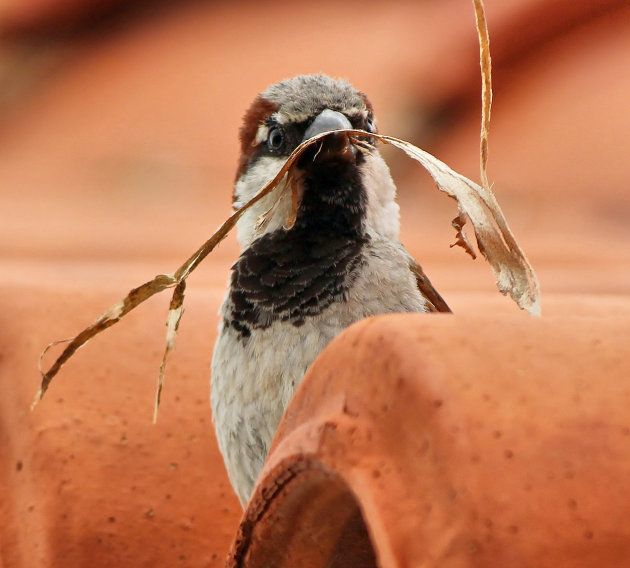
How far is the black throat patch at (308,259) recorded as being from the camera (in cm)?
124

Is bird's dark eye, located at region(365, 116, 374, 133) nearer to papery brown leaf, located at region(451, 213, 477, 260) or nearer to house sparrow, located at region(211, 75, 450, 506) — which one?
house sparrow, located at region(211, 75, 450, 506)

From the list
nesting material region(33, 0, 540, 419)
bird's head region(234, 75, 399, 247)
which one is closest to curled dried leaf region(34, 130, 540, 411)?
nesting material region(33, 0, 540, 419)

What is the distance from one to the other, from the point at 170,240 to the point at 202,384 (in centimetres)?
74

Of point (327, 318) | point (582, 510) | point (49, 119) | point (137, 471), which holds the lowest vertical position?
point (137, 471)

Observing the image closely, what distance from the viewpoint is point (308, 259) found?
1287mm

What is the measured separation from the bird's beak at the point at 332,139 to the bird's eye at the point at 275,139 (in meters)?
0.07

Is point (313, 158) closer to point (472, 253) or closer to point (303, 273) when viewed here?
point (303, 273)

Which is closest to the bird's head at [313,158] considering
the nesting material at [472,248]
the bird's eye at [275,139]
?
the bird's eye at [275,139]

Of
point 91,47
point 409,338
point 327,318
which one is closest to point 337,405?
point 409,338

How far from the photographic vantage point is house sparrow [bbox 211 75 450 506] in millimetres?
1220

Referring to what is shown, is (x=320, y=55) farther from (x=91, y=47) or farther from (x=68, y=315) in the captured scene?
(x=68, y=315)

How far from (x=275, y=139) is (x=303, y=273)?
A: 0.99ft

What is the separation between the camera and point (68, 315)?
53.2 inches

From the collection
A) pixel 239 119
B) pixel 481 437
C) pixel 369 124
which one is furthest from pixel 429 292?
pixel 239 119
